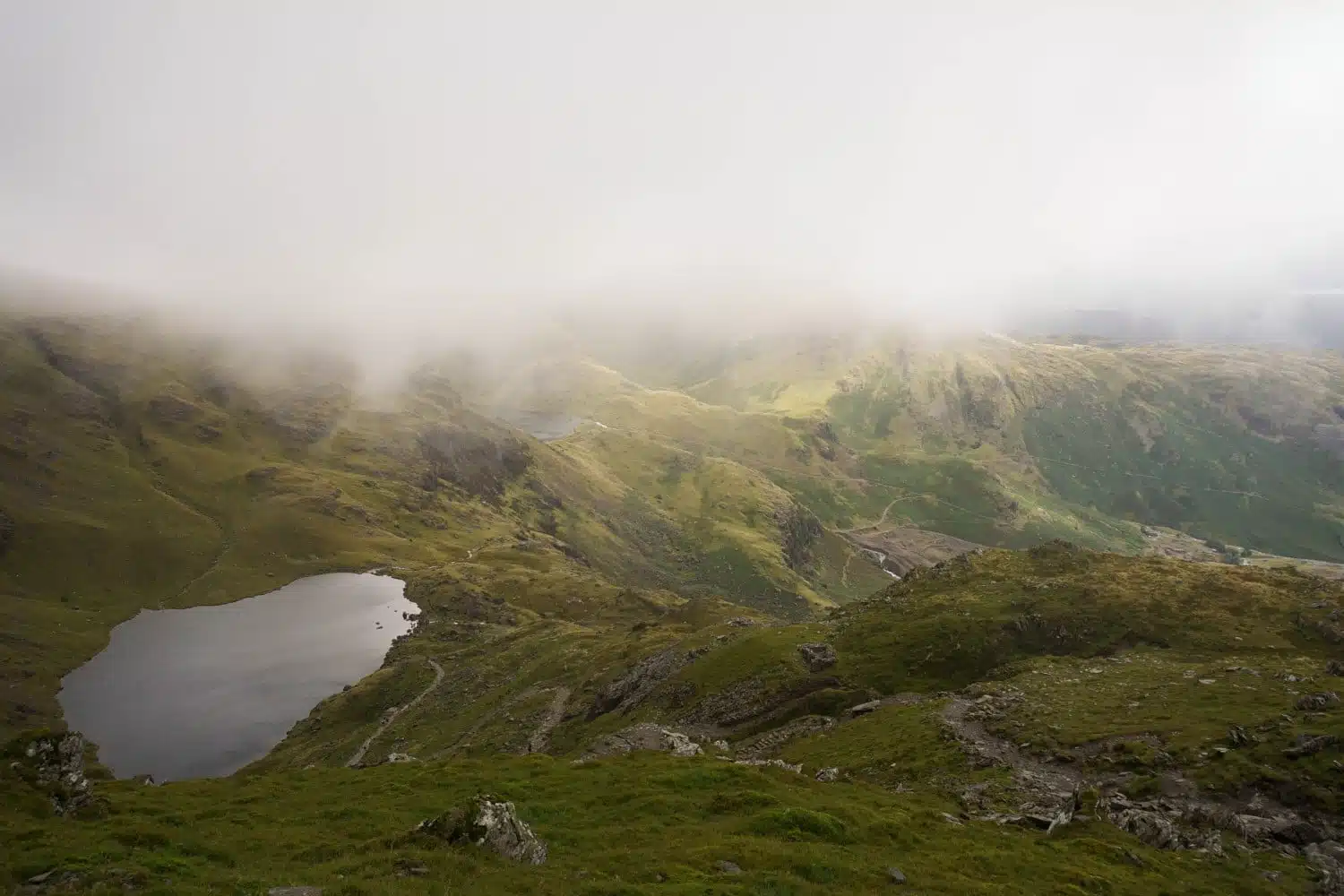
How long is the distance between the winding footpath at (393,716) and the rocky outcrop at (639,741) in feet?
190

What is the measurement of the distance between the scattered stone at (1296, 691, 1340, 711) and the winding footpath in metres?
113

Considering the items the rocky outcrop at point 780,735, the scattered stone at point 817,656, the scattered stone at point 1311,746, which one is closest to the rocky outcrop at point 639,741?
the rocky outcrop at point 780,735

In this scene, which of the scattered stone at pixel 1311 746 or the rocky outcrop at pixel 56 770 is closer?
the rocky outcrop at pixel 56 770

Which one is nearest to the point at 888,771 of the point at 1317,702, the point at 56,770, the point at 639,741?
the point at 639,741

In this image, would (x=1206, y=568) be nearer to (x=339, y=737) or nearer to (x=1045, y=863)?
(x=1045, y=863)

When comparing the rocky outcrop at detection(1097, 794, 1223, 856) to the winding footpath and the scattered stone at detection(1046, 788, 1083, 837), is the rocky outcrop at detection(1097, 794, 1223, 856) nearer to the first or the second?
Answer: the scattered stone at detection(1046, 788, 1083, 837)

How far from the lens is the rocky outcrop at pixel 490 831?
95.0ft

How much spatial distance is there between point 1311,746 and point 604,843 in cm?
4239

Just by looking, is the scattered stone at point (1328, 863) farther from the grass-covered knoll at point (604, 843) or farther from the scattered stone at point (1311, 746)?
the scattered stone at point (1311, 746)

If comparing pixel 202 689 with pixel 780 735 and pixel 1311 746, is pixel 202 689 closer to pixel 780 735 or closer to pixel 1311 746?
pixel 780 735

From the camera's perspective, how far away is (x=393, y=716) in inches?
5079

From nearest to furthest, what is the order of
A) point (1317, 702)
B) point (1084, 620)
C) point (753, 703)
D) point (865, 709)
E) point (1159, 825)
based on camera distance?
point (1159, 825) → point (1317, 702) → point (865, 709) → point (753, 703) → point (1084, 620)

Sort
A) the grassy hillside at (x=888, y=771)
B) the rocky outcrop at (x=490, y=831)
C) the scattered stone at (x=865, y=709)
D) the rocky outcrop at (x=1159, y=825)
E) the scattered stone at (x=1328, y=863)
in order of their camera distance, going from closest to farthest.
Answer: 1. the grassy hillside at (x=888, y=771)
2. the rocky outcrop at (x=490, y=831)
3. the scattered stone at (x=1328, y=863)
4. the rocky outcrop at (x=1159, y=825)
5. the scattered stone at (x=865, y=709)

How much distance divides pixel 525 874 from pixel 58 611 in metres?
242
